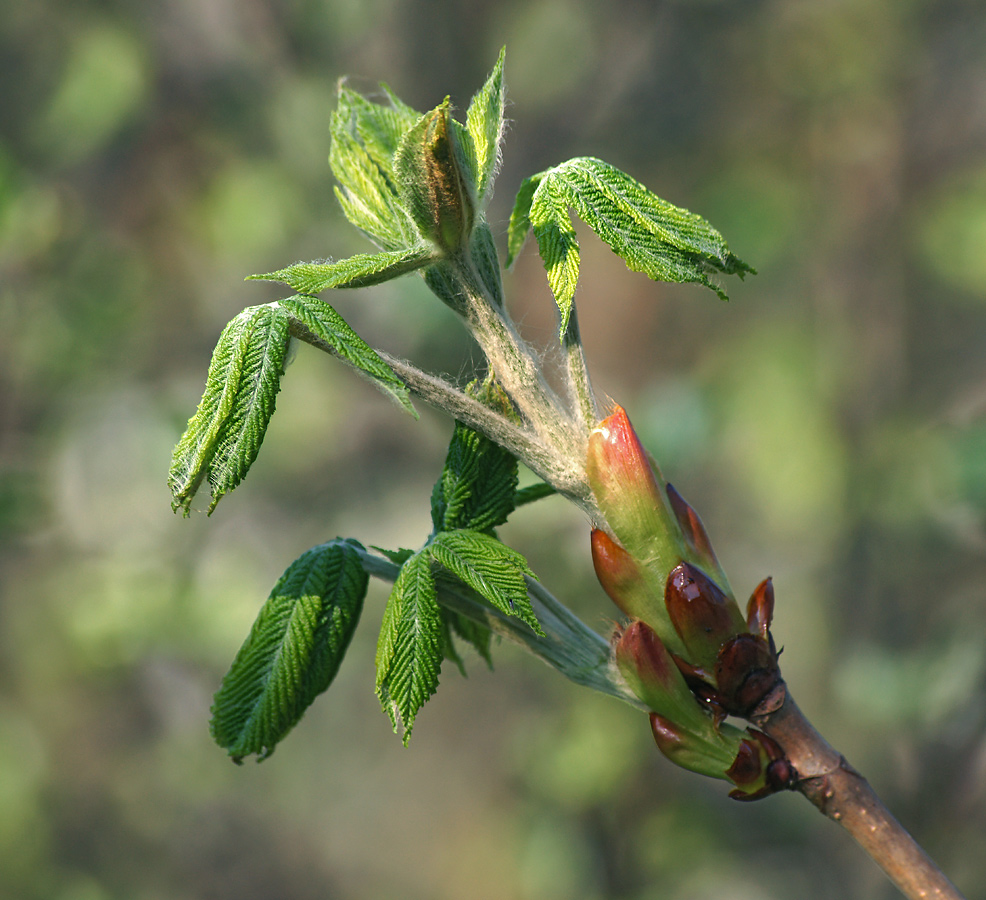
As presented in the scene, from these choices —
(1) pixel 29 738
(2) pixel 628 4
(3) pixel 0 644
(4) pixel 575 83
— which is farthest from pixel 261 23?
(1) pixel 29 738

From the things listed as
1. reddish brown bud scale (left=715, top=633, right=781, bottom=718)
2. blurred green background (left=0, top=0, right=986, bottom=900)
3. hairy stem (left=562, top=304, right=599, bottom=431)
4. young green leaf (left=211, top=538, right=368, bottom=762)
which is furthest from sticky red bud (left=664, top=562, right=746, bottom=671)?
blurred green background (left=0, top=0, right=986, bottom=900)

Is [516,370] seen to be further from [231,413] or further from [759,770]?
[759,770]

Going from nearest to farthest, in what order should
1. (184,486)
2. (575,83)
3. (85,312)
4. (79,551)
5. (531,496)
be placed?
(184,486)
(531,496)
(85,312)
(79,551)
(575,83)

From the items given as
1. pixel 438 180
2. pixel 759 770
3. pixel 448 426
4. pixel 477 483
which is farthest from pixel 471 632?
pixel 448 426

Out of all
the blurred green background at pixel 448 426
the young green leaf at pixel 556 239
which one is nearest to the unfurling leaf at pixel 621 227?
the young green leaf at pixel 556 239

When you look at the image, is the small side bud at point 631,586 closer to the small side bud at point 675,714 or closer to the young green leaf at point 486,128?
the small side bud at point 675,714

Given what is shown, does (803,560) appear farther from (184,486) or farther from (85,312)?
(184,486)

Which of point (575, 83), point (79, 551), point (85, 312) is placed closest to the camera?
point (85, 312)
